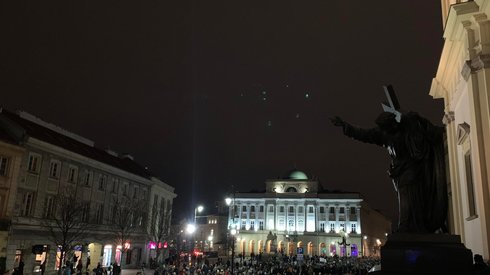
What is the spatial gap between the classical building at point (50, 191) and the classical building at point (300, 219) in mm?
60023

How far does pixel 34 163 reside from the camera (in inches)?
1227

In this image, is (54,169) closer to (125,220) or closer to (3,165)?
(3,165)

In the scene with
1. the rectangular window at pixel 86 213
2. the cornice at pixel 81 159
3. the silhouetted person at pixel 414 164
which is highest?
the cornice at pixel 81 159

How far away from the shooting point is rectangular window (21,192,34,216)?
29.9 metres

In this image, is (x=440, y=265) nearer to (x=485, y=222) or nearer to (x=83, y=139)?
(x=485, y=222)

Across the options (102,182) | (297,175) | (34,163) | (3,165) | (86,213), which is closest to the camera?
(3,165)

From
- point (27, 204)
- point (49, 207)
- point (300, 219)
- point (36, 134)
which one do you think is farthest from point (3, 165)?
point (300, 219)

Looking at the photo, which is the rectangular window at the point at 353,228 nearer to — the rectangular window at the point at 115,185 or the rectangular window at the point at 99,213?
the rectangular window at the point at 115,185

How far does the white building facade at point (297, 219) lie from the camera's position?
103500 mm

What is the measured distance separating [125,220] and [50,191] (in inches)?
368

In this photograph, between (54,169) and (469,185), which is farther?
(54,169)

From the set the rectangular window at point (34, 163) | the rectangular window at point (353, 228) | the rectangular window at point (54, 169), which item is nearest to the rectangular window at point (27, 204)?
the rectangular window at point (34, 163)

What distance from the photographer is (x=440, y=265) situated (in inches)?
248

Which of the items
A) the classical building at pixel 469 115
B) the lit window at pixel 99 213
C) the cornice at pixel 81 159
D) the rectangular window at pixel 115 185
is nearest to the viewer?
the classical building at pixel 469 115
